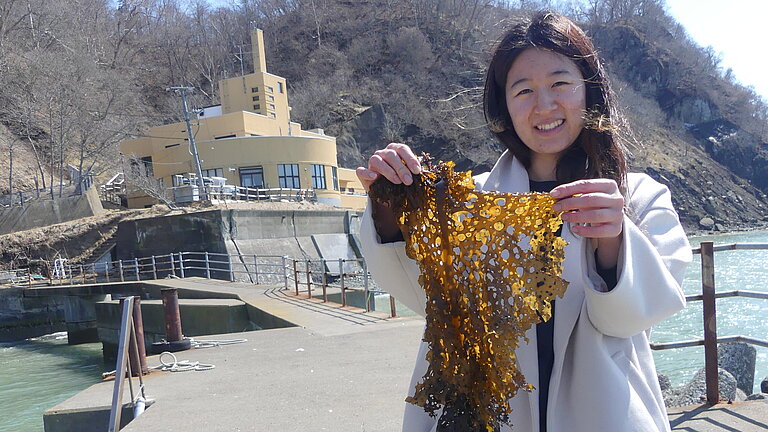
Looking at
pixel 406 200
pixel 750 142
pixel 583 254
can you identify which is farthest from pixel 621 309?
pixel 750 142

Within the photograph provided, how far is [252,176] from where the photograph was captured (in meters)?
31.7

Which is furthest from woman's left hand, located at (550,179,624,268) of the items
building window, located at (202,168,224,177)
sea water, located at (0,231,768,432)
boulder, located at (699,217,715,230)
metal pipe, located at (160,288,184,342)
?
boulder, located at (699,217,715,230)

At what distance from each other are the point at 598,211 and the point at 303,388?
13.5 feet

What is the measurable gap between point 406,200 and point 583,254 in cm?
44

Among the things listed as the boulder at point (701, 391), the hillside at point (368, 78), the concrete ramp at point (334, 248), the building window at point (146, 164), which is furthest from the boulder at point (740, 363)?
the hillside at point (368, 78)

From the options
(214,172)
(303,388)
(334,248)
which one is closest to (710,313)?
(303,388)

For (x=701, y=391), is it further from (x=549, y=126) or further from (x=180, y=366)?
(x=180, y=366)

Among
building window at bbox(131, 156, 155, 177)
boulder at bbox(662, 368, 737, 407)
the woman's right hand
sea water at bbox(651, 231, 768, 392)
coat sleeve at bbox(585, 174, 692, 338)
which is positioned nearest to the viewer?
coat sleeve at bbox(585, 174, 692, 338)

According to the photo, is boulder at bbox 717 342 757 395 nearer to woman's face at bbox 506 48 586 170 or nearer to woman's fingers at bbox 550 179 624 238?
woman's face at bbox 506 48 586 170

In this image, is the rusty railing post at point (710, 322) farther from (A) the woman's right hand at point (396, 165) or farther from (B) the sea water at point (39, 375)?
(B) the sea water at point (39, 375)

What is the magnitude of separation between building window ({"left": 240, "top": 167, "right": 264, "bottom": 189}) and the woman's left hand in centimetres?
3134

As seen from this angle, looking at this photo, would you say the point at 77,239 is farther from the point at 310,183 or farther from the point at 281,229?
the point at 310,183

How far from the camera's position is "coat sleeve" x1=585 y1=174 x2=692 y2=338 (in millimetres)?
1140

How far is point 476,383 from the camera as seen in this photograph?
53.1 inches
